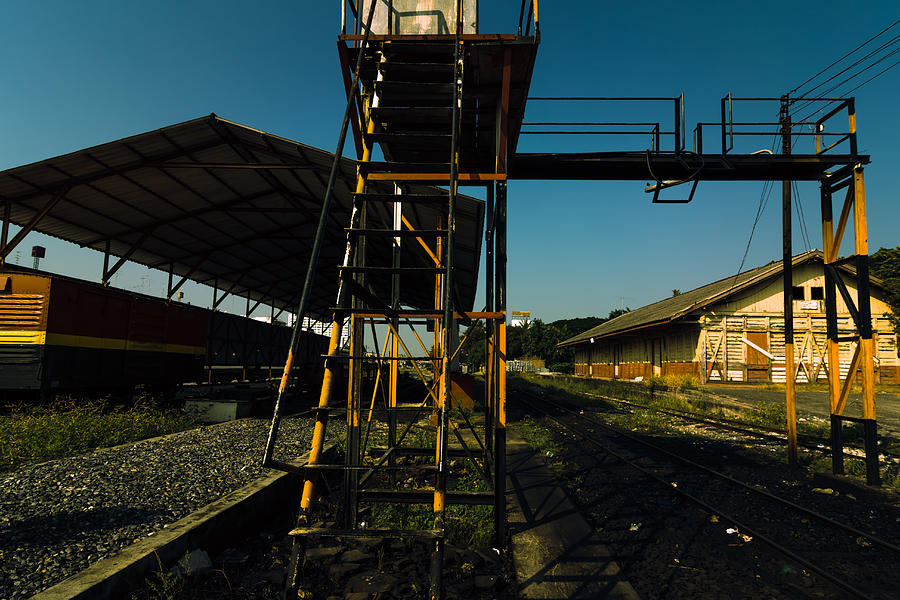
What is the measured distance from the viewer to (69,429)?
8.83 metres

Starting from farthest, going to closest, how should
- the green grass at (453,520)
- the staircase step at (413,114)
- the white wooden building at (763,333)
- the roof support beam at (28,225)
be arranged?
the white wooden building at (763,333)
the roof support beam at (28,225)
the staircase step at (413,114)
the green grass at (453,520)

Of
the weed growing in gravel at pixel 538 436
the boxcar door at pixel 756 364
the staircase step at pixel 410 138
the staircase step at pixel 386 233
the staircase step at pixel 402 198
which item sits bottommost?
the weed growing in gravel at pixel 538 436

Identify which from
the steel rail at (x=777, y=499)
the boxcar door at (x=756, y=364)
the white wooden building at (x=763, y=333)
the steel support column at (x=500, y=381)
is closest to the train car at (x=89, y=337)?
the steel support column at (x=500, y=381)

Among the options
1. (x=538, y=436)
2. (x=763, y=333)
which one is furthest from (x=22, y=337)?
(x=763, y=333)

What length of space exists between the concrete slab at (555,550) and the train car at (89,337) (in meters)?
4.33

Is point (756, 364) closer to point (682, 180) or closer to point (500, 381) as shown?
point (682, 180)

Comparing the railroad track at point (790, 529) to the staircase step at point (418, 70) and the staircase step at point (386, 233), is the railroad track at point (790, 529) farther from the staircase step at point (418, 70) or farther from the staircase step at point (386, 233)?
the staircase step at point (418, 70)

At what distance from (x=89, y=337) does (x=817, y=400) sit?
23503mm

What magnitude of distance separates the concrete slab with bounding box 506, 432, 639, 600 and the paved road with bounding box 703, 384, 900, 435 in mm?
11416

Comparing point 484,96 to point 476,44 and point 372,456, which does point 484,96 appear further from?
point 372,456

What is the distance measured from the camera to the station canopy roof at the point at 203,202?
1260 centimetres

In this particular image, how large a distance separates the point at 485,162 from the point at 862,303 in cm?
657

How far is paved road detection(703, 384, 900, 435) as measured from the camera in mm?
14719

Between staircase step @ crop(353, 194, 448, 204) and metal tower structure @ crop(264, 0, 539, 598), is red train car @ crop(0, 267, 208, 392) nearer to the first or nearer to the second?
metal tower structure @ crop(264, 0, 539, 598)
